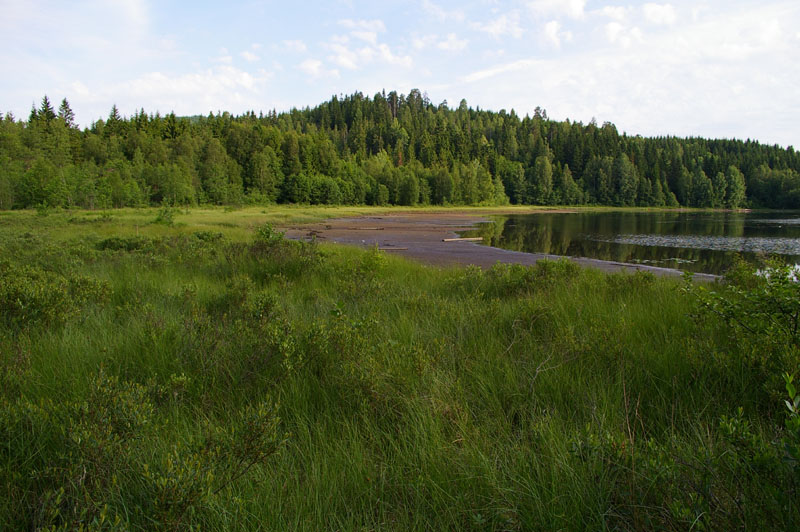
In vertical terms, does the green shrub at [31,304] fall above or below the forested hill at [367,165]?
below

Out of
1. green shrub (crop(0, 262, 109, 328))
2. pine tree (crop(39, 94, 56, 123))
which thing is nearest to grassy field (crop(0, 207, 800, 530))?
green shrub (crop(0, 262, 109, 328))

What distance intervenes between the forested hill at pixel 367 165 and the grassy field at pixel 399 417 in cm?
5504

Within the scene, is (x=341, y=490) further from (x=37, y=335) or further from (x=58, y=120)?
(x=58, y=120)

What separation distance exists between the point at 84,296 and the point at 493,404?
5.93 meters

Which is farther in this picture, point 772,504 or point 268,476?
point 268,476

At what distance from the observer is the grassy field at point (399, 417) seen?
201cm

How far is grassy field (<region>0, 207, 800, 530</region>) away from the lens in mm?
2006

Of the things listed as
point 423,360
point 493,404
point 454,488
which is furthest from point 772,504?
point 423,360

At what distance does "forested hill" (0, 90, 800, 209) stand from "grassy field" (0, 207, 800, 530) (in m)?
55.0

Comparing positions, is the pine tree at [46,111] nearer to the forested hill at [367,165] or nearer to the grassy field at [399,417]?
the forested hill at [367,165]

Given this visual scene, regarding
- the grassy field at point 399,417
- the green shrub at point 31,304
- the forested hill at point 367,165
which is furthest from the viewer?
the forested hill at point 367,165

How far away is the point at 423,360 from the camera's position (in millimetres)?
3584

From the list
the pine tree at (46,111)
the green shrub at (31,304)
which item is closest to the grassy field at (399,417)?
the green shrub at (31,304)

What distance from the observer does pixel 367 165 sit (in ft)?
345
